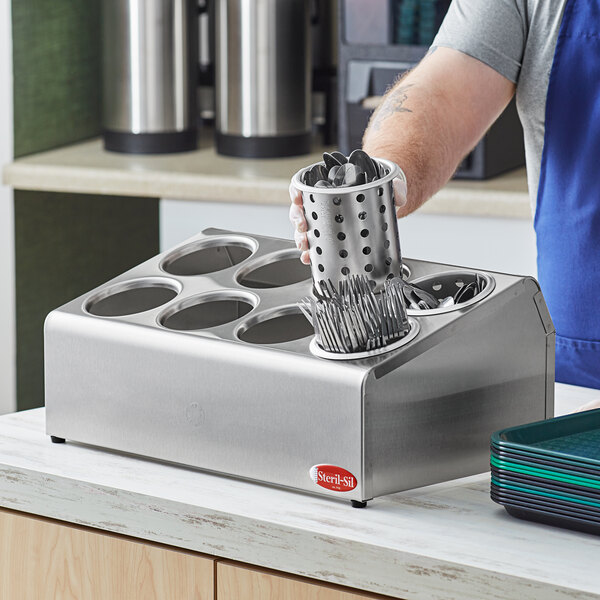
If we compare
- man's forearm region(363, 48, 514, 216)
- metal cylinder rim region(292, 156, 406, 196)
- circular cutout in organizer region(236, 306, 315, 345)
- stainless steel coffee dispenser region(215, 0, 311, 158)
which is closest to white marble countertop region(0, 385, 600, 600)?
circular cutout in organizer region(236, 306, 315, 345)

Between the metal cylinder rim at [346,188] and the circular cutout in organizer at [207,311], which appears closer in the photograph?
the metal cylinder rim at [346,188]

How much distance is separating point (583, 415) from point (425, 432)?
131 mm

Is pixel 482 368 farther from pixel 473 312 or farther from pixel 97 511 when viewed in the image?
pixel 97 511

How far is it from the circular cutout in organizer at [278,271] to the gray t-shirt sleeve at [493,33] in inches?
18.8

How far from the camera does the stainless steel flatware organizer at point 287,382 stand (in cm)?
97

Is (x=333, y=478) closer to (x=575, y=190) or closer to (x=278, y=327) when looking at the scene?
(x=278, y=327)

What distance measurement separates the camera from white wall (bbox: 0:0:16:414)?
2.40 meters

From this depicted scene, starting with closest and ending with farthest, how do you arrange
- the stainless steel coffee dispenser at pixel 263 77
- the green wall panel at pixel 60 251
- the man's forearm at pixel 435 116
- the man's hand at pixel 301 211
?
1. the man's hand at pixel 301 211
2. the man's forearm at pixel 435 116
3. the stainless steel coffee dispenser at pixel 263 77
4. the green wall panel at pixel 60 251

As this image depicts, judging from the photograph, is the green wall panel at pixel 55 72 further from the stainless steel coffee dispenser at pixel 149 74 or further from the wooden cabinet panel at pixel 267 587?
the wooden cabinet panel at pixel 267 587

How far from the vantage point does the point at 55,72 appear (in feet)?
8.30

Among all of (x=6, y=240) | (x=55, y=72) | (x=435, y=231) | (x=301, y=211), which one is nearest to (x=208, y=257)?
(x=301, y=211)

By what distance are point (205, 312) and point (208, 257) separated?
122 mm

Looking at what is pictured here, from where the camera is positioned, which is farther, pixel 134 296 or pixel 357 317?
pixel 134 296

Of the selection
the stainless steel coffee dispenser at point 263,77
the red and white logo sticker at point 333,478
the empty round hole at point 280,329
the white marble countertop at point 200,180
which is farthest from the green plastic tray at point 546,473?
the stainless steel coffee dispenser at point 263,77
